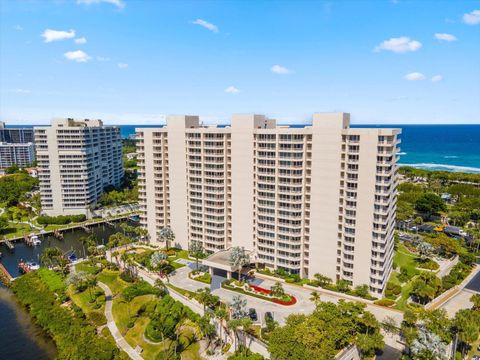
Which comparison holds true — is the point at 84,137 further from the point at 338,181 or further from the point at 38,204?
the point at 338,181

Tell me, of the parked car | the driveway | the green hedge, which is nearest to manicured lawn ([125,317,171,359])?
the green hedge

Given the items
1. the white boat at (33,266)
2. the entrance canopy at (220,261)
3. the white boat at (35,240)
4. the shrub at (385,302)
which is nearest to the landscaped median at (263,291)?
the entrance canopy at (220,261)

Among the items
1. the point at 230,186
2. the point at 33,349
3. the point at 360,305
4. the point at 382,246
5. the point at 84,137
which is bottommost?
the point at 33,349

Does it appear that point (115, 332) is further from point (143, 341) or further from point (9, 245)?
point (9, 245)

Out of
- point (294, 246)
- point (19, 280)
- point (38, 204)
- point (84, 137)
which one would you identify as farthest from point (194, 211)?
point (38, 204)

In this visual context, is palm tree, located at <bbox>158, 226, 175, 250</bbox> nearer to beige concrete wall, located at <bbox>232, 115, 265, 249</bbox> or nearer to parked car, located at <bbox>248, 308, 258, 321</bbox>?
beige concrete wall, located at <bbox>232, 115, 265, 249</bbox>

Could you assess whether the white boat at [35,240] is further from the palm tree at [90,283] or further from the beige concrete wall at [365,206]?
the beige concrete wall at [365,206]

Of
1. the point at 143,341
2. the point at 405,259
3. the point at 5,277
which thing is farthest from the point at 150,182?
the point at 405,259
